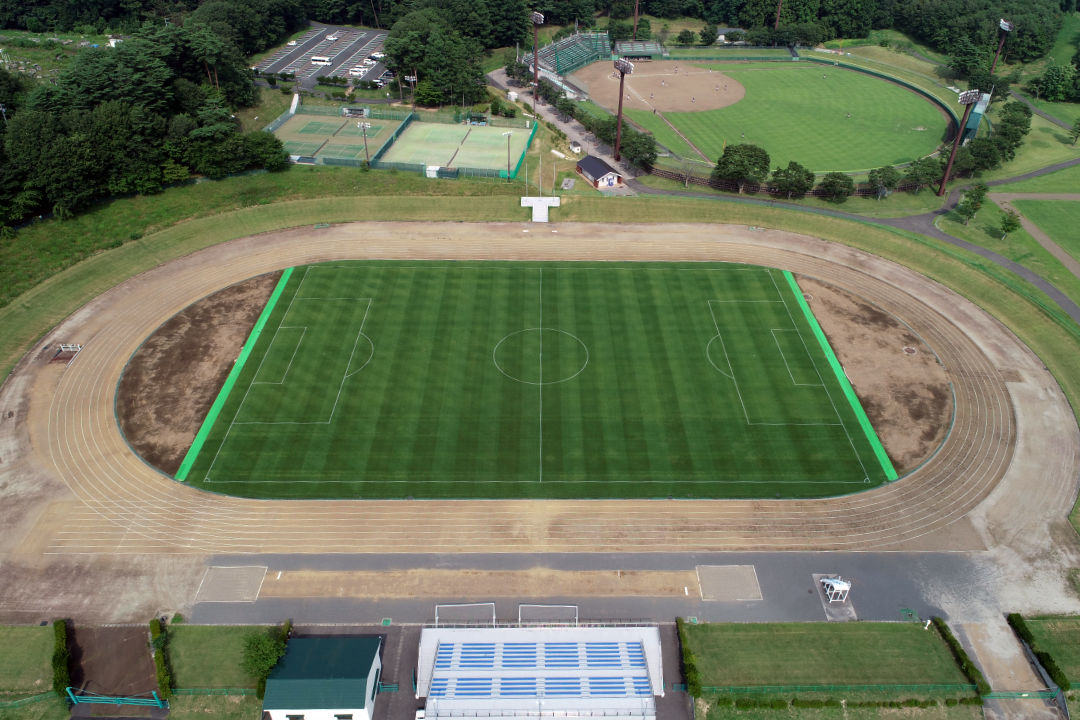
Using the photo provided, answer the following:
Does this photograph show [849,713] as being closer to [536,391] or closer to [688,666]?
[688,666]

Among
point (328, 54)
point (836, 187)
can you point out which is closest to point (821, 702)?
point (836, 187)

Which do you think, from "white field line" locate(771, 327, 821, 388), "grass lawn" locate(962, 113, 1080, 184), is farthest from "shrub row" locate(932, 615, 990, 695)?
"grass lawn" locate(962, 113, 1080, 184)

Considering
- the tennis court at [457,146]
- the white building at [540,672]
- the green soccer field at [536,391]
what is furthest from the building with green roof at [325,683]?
the tennis court at [457,146]

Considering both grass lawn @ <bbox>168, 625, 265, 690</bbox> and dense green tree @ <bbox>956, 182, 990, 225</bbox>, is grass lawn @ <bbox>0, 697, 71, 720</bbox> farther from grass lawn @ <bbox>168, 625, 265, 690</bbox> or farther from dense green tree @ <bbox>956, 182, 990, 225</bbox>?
dense green tree @ <bbox>956, 182, 990, 225</bbox>

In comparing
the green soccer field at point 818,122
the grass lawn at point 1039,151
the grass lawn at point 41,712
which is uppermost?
the green soccer field at point 818,122

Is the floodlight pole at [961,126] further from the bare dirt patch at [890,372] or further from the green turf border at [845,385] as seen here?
the green turf border at [845,385]

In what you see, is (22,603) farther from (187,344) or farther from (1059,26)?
(1059,26)
